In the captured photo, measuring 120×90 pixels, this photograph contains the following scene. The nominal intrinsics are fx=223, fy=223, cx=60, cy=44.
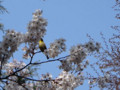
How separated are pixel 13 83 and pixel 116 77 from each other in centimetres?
385

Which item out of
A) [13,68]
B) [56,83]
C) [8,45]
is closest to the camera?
[8,45]

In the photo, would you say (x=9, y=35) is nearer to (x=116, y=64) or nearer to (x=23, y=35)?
(x=23, y=35)

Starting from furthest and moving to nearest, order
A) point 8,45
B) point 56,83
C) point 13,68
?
point 13,68
point 56,83
point 8,45

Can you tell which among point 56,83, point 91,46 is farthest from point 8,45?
point 91,46

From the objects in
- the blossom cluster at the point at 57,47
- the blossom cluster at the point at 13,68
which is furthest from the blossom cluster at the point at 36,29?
the blossom cluster at the point at 13,68

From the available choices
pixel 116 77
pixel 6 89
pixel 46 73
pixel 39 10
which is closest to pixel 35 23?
pixel 39 10

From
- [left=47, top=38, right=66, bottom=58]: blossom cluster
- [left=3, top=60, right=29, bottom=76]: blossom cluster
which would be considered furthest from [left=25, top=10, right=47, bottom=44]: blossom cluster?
[left=3, top=60, right=29, bottom=76]: blossom cluster

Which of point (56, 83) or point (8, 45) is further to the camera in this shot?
point (56, 83)

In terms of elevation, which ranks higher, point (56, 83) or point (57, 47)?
point (57, 47)

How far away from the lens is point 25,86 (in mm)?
3357

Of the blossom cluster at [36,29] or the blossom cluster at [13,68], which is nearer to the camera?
the blossom cluster at [36,29]

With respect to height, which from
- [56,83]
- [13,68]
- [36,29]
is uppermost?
[36,29]

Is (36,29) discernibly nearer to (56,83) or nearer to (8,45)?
(8,45)

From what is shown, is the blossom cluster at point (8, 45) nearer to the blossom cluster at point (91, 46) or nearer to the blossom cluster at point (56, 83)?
the blossom cluster at point (56, 83)
